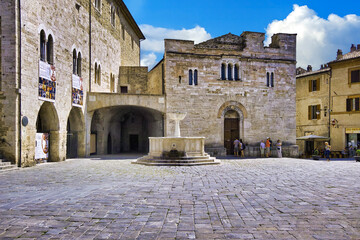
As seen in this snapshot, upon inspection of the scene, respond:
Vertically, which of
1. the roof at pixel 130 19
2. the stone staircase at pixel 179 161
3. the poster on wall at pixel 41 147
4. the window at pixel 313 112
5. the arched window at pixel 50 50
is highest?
the roof at pixel 130 19

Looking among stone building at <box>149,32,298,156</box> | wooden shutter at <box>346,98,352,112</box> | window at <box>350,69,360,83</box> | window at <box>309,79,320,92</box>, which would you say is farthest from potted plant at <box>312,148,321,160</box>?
window at <box>309,79,320,92</box>

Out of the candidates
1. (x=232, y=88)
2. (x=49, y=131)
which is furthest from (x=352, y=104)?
(x=49, y=131)

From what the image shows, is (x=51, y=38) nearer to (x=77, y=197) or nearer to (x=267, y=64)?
(x=77, y=197)

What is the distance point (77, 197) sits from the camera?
6809 mm

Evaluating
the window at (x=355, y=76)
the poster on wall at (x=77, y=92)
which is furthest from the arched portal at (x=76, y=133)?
the window at (x=355, y=76)

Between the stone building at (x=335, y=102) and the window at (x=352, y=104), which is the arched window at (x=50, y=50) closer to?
the stone building at (x=335, y=102)

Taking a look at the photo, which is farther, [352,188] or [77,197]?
[352,188]

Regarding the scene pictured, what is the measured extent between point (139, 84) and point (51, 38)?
1245 cm

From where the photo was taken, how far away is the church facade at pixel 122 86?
586 inches

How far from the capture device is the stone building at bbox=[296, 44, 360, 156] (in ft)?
92.8

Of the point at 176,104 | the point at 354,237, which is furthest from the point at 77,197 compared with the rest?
the point at 176,104

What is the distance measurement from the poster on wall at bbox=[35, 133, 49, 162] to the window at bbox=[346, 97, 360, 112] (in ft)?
85.2

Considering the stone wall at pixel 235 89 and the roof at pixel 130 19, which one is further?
the roof at pixel 130 19

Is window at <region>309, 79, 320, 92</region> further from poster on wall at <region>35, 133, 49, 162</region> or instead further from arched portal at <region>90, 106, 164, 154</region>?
poster on wall at <region>35, 133, 49, 162</region>
